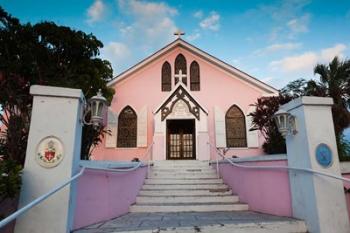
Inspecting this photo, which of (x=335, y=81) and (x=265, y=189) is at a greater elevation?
(x=335, y=81)

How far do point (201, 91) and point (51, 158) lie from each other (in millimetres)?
10689

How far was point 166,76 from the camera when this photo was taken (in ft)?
42.7

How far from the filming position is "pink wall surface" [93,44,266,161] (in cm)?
1226

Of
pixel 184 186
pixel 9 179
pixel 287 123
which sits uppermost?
pixel 287 123

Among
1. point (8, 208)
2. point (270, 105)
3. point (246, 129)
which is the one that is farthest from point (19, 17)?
point (246, 129)

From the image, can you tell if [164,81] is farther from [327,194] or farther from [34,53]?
[327,194]

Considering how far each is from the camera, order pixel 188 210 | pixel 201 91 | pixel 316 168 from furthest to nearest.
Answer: pixel 201 91
pixel 188 210
pixel 316 168

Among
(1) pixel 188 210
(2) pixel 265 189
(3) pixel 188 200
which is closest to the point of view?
(2) pixel 265 189

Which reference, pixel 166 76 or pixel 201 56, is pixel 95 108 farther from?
pixel 201 56

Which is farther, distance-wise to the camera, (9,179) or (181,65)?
(181,65)

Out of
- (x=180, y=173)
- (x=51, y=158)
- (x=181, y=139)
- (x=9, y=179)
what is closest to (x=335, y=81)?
(x=181, y=139)

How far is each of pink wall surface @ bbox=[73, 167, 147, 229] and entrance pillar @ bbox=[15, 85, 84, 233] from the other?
0.30m

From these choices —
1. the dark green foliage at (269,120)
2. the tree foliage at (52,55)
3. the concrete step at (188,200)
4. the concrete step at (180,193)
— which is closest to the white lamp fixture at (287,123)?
the concrete step at (188,200)

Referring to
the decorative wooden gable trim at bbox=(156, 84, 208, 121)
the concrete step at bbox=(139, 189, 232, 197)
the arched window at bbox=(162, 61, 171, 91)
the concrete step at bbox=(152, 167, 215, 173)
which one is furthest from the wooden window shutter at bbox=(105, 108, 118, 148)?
the concrete step at bbox=(139, 189, 232, 197)
